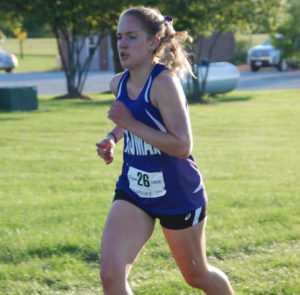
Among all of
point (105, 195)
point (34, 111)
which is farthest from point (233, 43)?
point (105, 195)

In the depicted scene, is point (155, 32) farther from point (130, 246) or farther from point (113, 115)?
point (130, 246)

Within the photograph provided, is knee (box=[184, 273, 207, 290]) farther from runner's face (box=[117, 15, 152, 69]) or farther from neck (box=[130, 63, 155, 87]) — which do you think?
runner's face (box=[117, 15, 152, 69])

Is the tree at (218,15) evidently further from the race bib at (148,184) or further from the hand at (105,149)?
the race bib at (148,184)

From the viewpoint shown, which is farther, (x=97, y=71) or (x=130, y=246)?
(x=97, y=71)

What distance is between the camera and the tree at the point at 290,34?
29.0 metres

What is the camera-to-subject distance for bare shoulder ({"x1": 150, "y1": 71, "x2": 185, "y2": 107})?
3.50 meters

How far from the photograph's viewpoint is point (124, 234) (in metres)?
3.61

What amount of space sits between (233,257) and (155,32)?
241cm

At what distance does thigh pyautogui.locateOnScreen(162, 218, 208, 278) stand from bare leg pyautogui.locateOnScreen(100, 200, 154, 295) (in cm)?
15

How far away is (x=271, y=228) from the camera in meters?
6.29

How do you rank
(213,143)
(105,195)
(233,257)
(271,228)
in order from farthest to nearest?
(213,143) < (105,195) < (271,228) < (233,257)

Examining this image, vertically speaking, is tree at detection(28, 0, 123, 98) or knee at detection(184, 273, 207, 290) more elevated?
tree at detection(28, 0, 123, 98)

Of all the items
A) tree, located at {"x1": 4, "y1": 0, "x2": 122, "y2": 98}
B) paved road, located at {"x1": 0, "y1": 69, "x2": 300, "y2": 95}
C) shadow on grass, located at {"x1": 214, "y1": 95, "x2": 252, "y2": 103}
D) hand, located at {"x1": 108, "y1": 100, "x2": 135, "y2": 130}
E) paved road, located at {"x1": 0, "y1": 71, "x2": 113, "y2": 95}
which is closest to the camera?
hand, located at {"x1": 108, "y1": 100, "x2": 135, "y2": 130}

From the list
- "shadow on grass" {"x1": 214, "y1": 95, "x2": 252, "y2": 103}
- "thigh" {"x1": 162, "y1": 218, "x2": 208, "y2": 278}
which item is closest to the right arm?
"thigh" {"x1": 162, "y1": 218, "x2": 208, "y2": 278}
